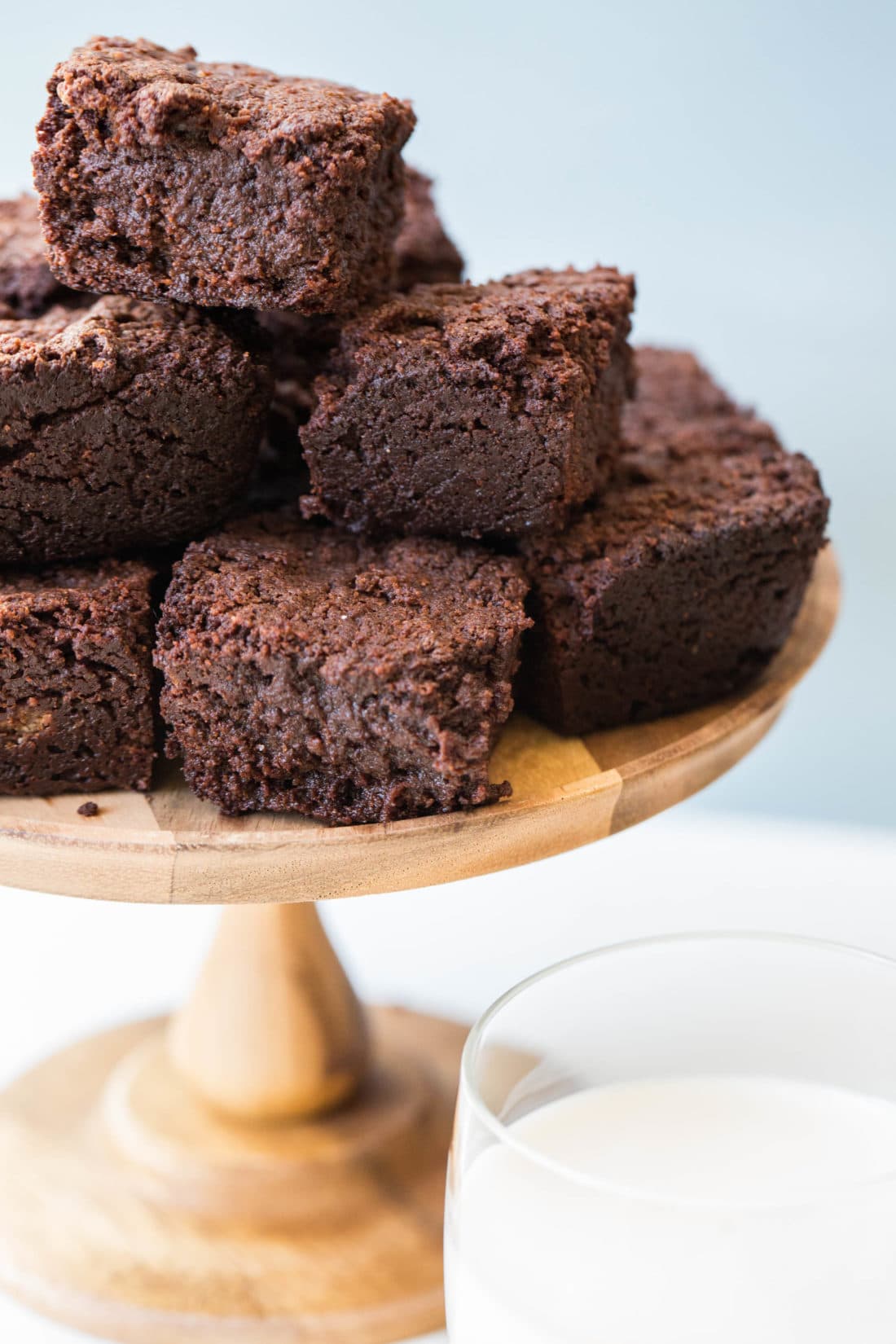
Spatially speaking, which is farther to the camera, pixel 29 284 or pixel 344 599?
pixel 29 284

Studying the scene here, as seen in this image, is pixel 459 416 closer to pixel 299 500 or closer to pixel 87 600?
pixel 299 500

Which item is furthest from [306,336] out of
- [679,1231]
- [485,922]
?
[485,922]

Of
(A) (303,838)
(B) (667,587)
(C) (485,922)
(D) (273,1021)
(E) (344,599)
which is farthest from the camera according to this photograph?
(C) (485,922)

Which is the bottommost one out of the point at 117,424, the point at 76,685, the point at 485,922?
the point at 485,922

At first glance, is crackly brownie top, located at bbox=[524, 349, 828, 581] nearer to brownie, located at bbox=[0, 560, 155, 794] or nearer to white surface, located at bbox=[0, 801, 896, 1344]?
brownie, located at bbox=[0, 560, 155, 794]

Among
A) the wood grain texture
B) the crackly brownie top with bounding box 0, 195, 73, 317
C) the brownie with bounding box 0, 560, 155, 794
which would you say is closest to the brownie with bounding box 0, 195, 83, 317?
the crackly brownie top with bounding box 0, 195, 73, 317

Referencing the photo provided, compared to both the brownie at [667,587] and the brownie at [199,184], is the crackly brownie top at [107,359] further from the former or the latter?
the brownie at [667,587]

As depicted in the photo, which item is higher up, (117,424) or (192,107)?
(192,107)
